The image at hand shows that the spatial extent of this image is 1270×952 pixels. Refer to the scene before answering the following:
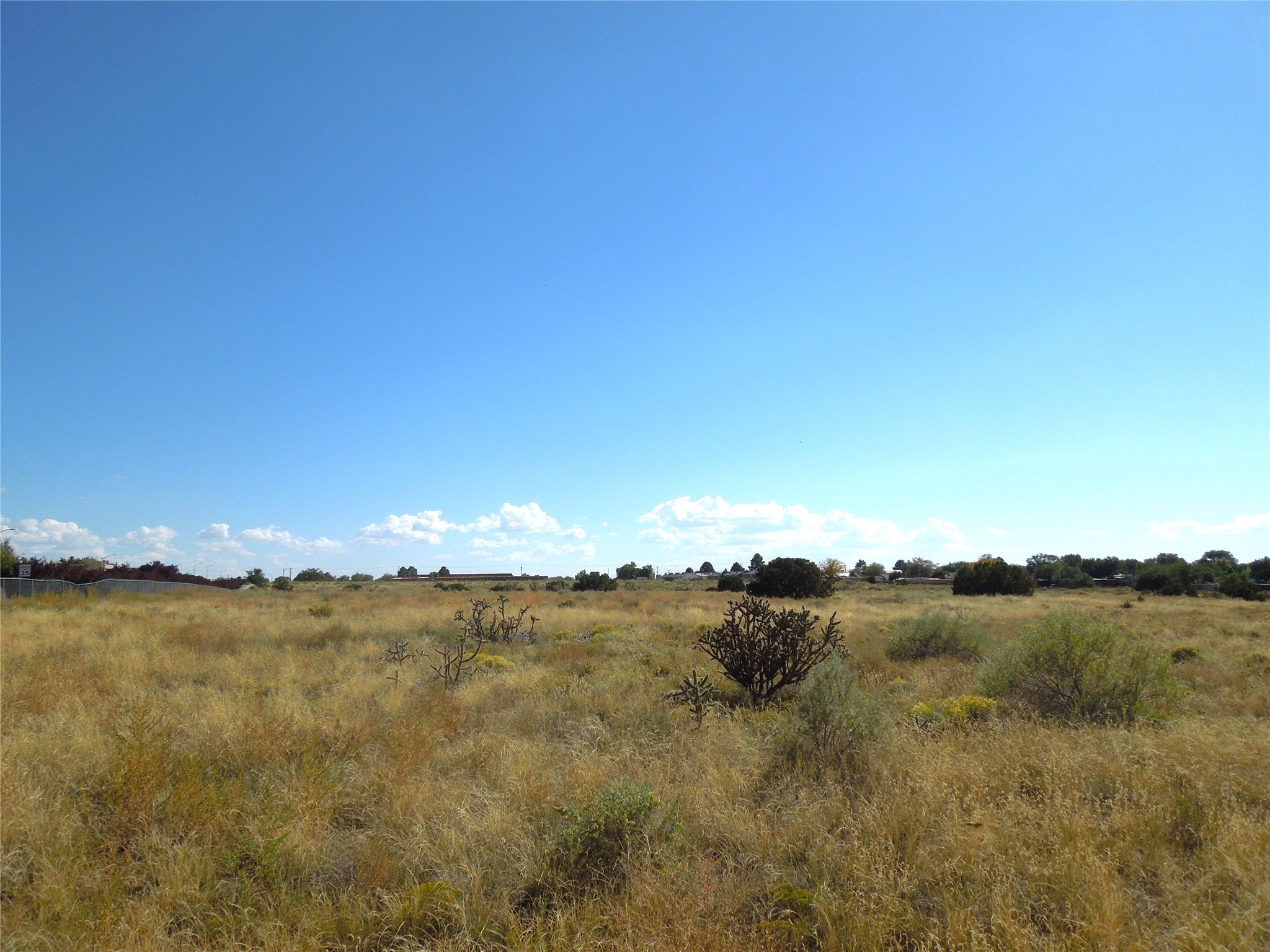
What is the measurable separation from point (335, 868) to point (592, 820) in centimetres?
176

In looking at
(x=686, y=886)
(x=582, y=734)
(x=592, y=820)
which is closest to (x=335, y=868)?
(x=592, y=820)

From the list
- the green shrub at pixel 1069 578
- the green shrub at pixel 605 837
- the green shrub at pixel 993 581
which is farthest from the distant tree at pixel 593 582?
the green shrub at pixel 605 837

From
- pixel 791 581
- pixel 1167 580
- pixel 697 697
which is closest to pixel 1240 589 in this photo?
pixel 1167 580

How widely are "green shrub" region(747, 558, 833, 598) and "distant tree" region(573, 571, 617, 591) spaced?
14.5 meters

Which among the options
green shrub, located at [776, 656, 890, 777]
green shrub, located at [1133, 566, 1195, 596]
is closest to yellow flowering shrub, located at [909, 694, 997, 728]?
green shrub, located at [776, 656, 890, 777]

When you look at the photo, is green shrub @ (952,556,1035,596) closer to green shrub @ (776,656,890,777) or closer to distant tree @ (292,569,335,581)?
green shrub @ (776,656,890,777)

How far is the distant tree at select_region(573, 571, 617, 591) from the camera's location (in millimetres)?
52781

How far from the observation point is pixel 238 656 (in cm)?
1195

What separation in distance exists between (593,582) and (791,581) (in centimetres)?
1966

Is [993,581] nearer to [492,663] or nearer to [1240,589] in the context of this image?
[1240,589]

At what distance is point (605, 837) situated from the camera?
420 cm

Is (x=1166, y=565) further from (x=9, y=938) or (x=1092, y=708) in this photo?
(x=9, y=938)

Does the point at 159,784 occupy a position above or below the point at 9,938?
above

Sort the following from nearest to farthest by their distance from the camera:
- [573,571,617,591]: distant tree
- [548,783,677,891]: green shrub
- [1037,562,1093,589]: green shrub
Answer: [548,783,677,891]: green shrub < [573,571,617,591]: distant tree < [1037,562,1093,589]: green shrub
